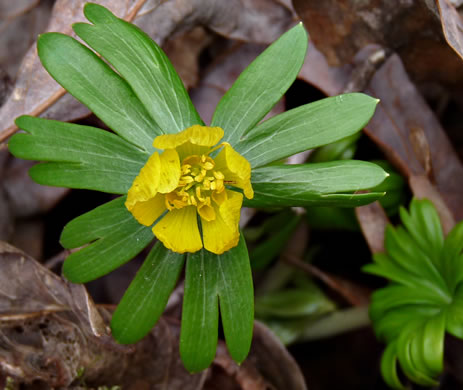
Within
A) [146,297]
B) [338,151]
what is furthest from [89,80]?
[338,151]

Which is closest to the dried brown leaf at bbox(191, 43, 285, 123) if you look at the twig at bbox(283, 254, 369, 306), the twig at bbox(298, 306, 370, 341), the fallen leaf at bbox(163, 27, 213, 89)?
the fallen leaf at bbox(163, 27, 213, 89)

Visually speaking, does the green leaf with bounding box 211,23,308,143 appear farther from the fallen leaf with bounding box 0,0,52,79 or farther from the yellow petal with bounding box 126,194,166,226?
the fallen leaf with bounding box 0,0,52,79

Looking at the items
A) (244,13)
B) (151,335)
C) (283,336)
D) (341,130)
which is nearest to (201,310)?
(151,335)

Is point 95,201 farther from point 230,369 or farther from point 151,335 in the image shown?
point 230,369

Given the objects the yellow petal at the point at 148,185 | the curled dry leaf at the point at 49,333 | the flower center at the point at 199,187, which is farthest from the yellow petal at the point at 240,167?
the curled dry leaf at the point at 49,333

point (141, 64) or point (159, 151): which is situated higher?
point (141, 64)

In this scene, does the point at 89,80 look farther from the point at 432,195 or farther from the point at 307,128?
the point at 432,195
